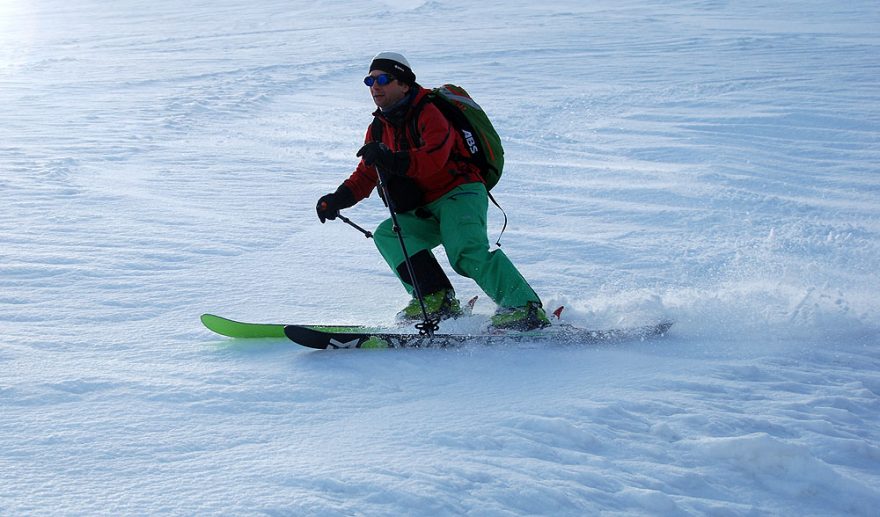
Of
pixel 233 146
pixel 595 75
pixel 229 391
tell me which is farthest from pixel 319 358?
pixel 595 75

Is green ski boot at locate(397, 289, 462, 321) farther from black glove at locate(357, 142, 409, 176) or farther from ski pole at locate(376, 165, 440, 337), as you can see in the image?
black glove at locate(357, 142, 409, 176)

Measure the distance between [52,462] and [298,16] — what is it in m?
23.9

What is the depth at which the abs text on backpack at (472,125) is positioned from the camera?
4.31m

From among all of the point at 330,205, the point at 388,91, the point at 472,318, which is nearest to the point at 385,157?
the point at 388,91

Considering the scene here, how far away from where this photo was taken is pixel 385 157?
3.96 metres

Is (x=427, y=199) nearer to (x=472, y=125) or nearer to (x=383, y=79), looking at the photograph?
(x=472, y=125)

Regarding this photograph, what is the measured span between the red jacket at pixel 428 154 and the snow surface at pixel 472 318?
0.74 metres

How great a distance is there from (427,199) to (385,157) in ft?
1.72

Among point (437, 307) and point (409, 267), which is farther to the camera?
point (437, 307)

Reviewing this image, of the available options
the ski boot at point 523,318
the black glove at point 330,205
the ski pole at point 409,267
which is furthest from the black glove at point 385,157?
the ski boot at point 523,318

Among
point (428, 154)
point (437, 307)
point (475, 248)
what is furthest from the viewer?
point (437, 307)

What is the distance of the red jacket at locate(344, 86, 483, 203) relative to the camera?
13.4 ft

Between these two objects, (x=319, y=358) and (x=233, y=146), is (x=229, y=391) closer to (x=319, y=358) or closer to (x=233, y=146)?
(x=319, y=358)

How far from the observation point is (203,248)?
5816 mm
